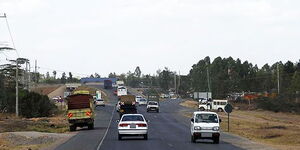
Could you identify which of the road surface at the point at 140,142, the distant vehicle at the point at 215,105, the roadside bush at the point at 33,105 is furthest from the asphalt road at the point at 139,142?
the distant vehicle at the point at 215,105

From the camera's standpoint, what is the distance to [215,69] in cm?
15938

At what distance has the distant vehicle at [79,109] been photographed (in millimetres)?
48906

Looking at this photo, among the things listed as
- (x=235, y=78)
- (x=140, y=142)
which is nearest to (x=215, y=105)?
(x=235, y=78)

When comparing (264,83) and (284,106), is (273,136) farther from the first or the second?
(264,83)

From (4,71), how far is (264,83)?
271ft

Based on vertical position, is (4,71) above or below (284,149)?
above

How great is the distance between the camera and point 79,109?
4909cm

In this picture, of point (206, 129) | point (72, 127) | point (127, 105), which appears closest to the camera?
point (206, 129)

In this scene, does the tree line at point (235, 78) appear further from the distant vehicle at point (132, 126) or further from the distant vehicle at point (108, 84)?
the distant vehicle at point (132, 126)


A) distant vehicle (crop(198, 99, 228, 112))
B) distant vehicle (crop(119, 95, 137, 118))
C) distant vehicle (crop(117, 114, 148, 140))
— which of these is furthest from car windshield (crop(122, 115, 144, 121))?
distant vehicle (crop(198, 99, 228, 112))

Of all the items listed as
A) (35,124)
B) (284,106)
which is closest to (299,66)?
(284,106)

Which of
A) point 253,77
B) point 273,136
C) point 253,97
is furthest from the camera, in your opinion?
point 253,77

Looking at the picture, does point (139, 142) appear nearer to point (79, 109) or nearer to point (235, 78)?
point (79, 109)

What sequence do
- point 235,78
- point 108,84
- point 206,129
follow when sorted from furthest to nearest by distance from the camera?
point 108,84, point 235,78, point 206,129
